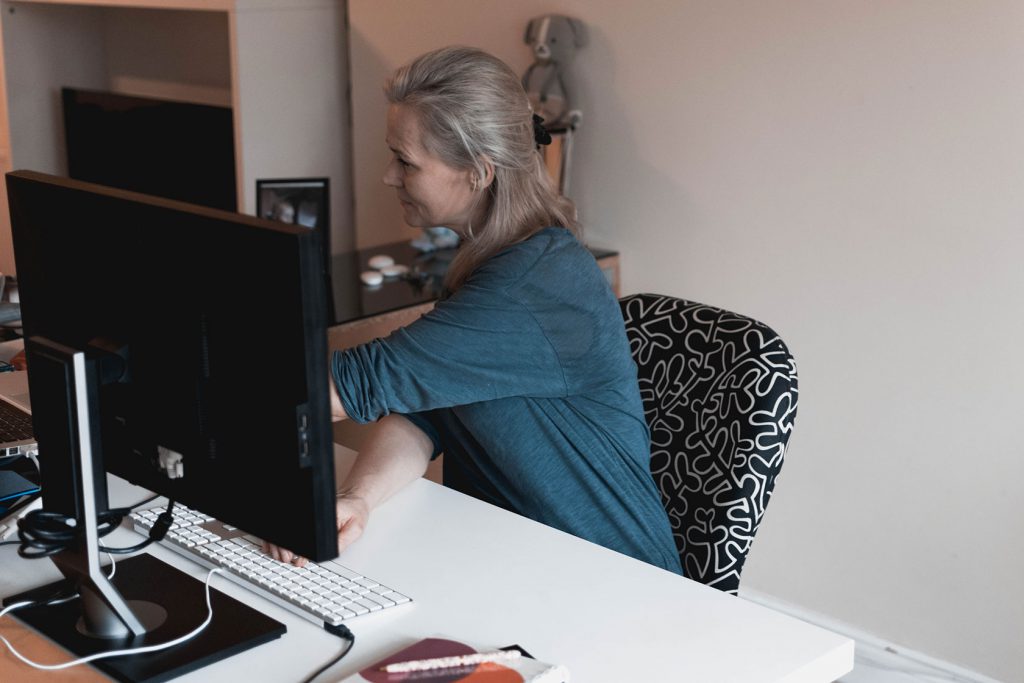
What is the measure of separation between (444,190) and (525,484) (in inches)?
15.7

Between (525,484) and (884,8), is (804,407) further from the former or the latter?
(525,484)

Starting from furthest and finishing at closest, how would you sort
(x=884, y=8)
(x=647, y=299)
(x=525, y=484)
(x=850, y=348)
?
(x=850, y=348), (x=884, y=8), (x=647, y=299), (x=525, y=484)

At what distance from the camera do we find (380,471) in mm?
1508

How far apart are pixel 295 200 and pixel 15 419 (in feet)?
3.87

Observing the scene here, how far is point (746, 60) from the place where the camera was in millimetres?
2422

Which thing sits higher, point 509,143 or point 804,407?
point 509,143

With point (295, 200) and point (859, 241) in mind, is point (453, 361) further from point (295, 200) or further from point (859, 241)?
point (295, 200)

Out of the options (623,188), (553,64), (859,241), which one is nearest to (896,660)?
(859,241)

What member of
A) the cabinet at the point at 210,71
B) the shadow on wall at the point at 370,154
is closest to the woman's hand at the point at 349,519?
the cabinet at the point at 210,71

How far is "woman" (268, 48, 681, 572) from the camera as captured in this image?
1431 mm

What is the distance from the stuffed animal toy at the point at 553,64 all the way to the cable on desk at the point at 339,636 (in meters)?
1.70

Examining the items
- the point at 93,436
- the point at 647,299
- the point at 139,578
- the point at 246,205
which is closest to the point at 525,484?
the point at 647,299

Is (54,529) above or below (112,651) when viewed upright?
above

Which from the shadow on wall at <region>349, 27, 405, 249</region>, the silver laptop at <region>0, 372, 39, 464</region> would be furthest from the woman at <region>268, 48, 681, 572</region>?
the shadow on wall at <region>349, 27, 405, 249</region>
